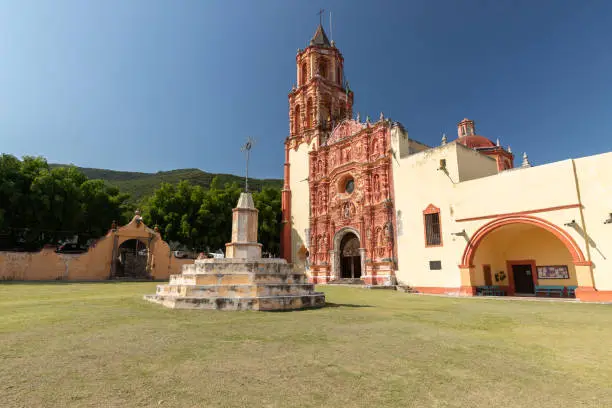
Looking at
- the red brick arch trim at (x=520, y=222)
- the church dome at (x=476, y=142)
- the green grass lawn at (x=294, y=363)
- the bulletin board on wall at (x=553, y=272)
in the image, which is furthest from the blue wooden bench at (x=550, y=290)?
the church dome at (x=476, y=142)

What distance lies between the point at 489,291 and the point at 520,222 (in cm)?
402

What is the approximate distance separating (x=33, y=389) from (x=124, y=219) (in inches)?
1085

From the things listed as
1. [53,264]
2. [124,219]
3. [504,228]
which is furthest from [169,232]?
[504,228]

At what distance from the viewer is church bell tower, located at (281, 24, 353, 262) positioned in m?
28.2

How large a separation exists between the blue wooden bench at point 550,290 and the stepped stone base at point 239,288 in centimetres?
1320

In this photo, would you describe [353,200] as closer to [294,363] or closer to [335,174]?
[335,174]

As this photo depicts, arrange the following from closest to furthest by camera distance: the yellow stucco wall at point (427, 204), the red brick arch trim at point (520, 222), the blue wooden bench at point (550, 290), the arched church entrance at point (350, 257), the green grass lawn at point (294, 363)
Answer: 1. the green grass lawn at point (294, 363)
2. the red brick arch trim at point (520, 222)
3. the blue wooden bench at point (550, 290)
4. the yellow stucco wall at point (427, 204)
5. the arched church entrance at point (350, 257)

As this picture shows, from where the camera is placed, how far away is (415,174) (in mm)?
20281

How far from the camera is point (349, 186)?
2567 centimetres

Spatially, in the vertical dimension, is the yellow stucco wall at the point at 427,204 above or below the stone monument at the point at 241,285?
above

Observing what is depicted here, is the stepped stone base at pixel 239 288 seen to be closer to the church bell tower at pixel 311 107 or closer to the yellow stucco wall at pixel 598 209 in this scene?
the yellow stucco wall at pixel 598 209

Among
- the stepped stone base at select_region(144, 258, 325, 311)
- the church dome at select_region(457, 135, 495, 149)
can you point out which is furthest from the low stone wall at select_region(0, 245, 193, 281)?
the church dome at select_region(457, 135, 495, 149)

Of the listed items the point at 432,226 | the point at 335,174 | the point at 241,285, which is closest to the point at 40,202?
the point at 335,174

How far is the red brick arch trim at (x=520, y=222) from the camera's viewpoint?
43.1 ft
